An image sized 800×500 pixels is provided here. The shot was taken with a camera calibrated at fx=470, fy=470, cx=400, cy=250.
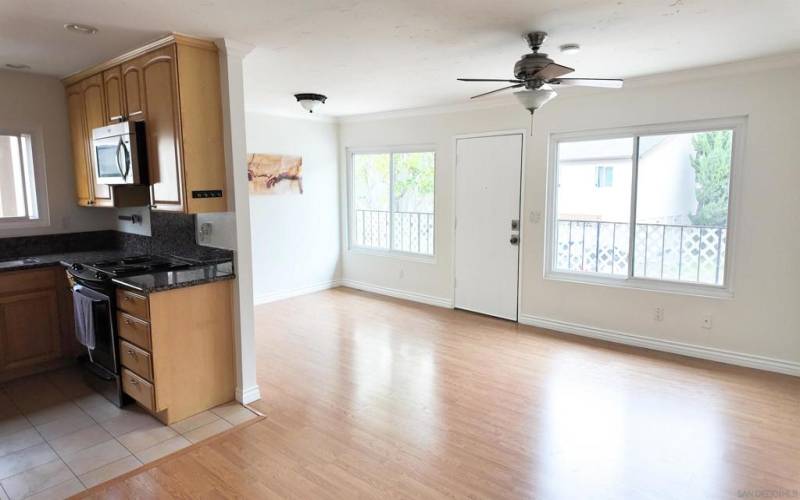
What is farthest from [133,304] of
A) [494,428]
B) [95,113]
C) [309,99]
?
[309,99]

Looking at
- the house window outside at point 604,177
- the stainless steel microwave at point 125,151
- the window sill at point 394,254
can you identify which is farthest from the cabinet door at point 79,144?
the house window outside at point 604,177

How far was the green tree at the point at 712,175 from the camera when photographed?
381 centimetres

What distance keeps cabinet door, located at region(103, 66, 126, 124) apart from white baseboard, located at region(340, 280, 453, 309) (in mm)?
3771

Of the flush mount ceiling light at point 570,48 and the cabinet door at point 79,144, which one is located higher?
the flush mount ceiling light at point 570,48

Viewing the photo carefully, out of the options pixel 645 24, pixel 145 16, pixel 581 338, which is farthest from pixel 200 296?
pixel 581 338

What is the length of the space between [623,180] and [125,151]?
4083 millimetres

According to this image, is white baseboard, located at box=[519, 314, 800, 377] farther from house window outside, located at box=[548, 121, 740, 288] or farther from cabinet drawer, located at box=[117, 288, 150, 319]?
cabinet drawer, located at box=[117, 288, 150, 319]

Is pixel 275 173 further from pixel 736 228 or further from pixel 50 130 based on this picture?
pixel 736 228

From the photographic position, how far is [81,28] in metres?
2.64

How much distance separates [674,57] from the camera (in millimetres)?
3385

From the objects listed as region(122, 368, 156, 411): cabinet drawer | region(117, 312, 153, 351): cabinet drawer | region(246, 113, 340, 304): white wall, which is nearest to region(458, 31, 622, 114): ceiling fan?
region(117, 312, 153, 351): cabinet drawer

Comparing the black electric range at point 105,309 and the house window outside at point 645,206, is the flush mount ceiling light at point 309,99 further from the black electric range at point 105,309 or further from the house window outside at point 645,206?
the house window outside at point 645,206

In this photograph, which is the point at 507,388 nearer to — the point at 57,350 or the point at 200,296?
the point at 200,296

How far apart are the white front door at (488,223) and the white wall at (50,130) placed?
371 cm
